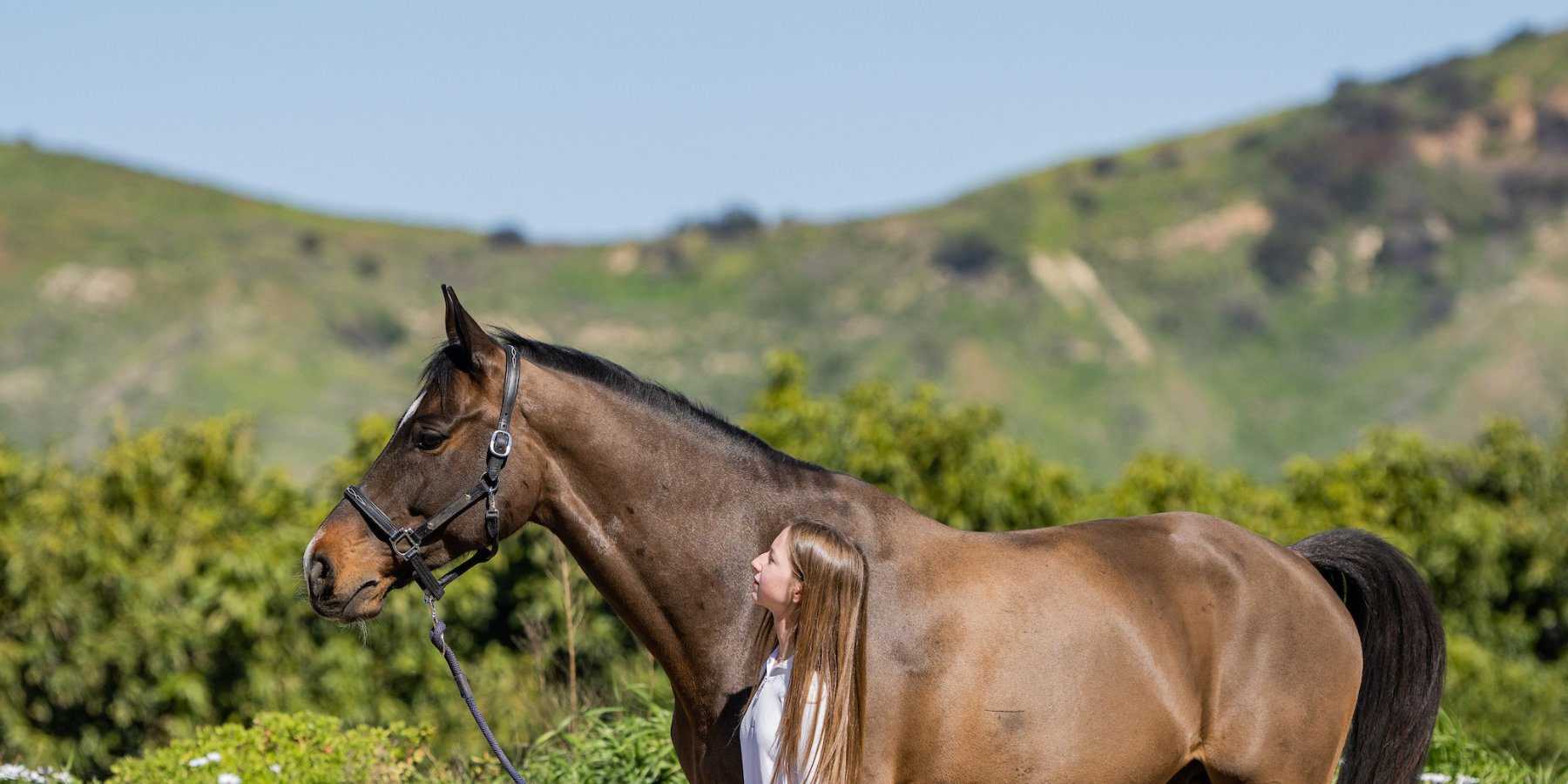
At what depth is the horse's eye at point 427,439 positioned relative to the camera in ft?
12.1

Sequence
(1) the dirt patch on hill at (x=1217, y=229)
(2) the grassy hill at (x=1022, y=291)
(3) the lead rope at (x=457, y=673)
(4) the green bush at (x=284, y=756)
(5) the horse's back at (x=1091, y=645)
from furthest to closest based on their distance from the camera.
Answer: (1) the dirt patch on hill at (x=1217, y=229) < (2) the grassy hill at (x=1022, y=291) < (4) the green bush at (x=284, y=756) < (3) the lead rope at (x=457, y=673) < (5) the horse's back at (x=1091, y=645)

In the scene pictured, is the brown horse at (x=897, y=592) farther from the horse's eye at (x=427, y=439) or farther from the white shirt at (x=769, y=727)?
the white shirt at (x=769, y=727)

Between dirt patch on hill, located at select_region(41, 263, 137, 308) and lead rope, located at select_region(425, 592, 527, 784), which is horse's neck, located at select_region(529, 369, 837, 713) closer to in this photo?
lead rope, located at select_region(425, 592, 527, 784)

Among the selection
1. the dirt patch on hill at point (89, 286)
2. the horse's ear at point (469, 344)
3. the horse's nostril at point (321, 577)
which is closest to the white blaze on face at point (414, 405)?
the horse's ear at point (469, 344)

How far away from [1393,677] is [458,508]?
2858 mm

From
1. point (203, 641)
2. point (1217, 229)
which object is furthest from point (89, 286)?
point (1217, 229)

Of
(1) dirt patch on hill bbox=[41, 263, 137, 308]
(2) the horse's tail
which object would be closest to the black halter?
(2) the horse's tail

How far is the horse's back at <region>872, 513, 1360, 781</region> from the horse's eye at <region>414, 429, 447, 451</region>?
47.5 inches

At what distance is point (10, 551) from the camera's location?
13922 millimetres

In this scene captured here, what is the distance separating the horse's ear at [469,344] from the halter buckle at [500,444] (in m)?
0.19

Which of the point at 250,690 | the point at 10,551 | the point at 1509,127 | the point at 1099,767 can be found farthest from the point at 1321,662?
the point at 1509,127

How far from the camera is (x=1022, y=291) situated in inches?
3718

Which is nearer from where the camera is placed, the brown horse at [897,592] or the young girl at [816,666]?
the young girl at [816,666]

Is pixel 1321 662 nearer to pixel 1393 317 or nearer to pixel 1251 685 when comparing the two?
pixel 1251 685
